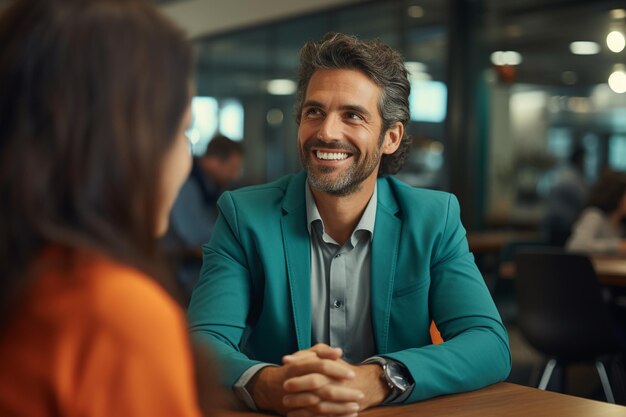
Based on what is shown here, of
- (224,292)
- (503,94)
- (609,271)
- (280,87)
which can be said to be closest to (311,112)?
(224,292)

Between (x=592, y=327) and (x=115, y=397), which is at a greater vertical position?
(x=115, y=397)

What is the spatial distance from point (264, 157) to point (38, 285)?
10406 mm

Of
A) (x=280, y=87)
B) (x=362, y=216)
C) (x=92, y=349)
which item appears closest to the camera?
(x=92, y=349)

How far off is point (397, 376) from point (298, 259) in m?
0.49

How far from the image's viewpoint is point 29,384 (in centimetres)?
80

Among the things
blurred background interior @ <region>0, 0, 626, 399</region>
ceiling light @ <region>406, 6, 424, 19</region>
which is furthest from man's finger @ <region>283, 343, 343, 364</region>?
ceiling light @ <region>406, 6, 424, 19</region>

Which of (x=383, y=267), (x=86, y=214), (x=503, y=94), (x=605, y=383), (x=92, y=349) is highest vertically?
(x=503, y=94)

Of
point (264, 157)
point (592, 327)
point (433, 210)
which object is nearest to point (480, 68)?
point (264, 157)

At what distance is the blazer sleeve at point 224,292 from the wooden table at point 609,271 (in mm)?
2508

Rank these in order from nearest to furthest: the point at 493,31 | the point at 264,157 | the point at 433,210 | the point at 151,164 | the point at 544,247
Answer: the point at 151,164 → the point at 433,210 → the point at 544,247 → the point at 493,31 → the point at 264,157

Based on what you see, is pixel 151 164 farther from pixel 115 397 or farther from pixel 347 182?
pixel 347 182

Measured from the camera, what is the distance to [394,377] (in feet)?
5.45

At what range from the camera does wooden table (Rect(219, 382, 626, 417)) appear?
1.54 m

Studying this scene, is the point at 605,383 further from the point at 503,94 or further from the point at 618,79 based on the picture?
the point at 503,94
